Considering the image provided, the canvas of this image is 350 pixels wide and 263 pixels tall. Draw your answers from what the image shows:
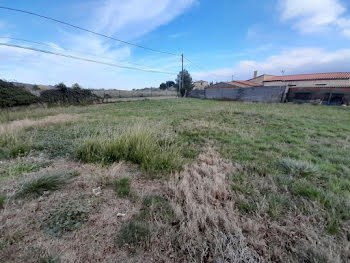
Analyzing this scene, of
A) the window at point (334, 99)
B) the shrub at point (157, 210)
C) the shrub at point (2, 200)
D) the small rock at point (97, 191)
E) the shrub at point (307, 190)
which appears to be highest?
the window at point (334, 99)

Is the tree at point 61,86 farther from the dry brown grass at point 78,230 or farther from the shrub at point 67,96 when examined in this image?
the dry brown grass at point 78,230

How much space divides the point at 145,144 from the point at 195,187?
130 centimetres

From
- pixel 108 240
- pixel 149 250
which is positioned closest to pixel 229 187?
pixel 149 250

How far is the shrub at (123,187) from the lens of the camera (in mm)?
2018

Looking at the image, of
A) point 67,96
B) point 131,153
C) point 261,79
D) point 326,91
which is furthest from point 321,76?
point 67,96

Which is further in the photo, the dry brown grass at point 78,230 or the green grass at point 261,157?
the green grass at point 261,157

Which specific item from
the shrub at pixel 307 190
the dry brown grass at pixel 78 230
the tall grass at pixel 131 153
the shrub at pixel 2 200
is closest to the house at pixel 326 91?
the shrub at pixel 307 190

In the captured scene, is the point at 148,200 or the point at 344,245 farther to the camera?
the point at 148,200

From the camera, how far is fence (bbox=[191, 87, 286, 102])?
15.8 meters

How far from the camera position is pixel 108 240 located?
1.41m

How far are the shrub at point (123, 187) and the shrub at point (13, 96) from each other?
1143 centimetres

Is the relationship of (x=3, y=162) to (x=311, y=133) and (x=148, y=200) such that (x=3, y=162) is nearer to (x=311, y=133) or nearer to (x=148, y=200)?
(x=148, y=200)

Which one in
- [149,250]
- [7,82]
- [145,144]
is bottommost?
[149,250]

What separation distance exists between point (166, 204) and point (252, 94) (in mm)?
18593
